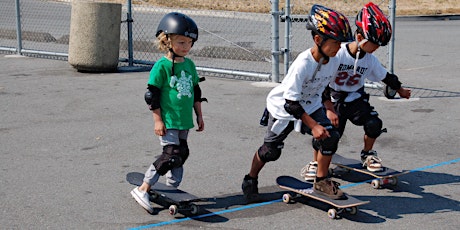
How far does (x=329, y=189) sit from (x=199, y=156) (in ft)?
6.62

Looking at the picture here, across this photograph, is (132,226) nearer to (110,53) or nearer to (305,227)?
(305,227)

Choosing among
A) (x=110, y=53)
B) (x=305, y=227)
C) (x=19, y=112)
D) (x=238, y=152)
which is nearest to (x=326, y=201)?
(x=305, y=227)

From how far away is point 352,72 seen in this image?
650 cm

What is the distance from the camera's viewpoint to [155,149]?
768 cm

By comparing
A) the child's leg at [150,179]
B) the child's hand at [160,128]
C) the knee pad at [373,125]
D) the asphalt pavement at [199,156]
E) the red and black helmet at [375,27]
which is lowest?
the asphalt pavement at [199,156]

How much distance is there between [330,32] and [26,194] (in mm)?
2825

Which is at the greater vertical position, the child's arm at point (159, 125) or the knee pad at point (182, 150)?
the child's arm at point (159, 125)

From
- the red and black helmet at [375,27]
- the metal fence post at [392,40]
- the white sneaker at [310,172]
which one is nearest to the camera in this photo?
the red and black helmet at [375,27]

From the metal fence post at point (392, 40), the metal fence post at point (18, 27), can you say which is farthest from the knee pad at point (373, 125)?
the metal fence post at point (18, 27)

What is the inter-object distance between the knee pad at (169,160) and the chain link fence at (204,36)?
5.54 meters

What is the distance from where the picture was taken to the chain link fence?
43.2ft

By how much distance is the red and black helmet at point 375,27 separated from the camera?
6.17m

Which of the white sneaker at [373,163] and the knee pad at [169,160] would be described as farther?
the white sneaker at [373,163]

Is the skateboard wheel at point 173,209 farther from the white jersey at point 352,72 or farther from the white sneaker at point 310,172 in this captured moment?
the white jersey at point 352,72
